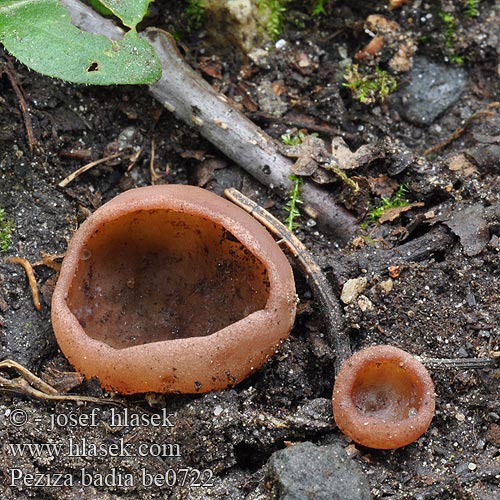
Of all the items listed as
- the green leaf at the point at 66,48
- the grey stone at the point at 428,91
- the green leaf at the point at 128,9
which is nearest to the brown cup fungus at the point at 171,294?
the green leaf at the point at 66,48

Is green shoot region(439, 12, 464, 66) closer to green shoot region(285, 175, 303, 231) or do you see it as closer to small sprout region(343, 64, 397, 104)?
small sprout region(343, 64, 397, 104)

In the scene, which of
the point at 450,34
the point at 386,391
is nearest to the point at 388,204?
the point at 386,391

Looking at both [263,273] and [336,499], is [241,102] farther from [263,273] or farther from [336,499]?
[336,499]

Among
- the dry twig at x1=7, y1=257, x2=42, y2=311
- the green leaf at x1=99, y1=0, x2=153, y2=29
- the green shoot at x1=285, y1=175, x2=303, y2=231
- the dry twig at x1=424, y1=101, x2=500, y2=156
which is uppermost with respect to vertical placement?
the green leaf at x1=99, y1=0, x2=153, y2=29

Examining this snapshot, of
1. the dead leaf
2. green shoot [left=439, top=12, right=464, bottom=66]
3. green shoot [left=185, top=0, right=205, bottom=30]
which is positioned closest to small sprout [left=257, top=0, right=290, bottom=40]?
green shoot [left=185, top=0, right=205, bottom=30]

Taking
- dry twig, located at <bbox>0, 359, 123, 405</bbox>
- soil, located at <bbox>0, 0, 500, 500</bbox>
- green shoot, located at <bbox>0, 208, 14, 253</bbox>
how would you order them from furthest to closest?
1. green shoot, located at <bbox>0, 208, 14, 253</bbox>
2. dry twig, located at <bbox>0, 359, 123, 405</bbox>
3. soil, located at <bbox>0, 0, 500, 500</bbox>

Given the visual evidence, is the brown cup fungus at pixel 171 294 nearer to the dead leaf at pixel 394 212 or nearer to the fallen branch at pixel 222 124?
the fallen branch at pixel 222 124
